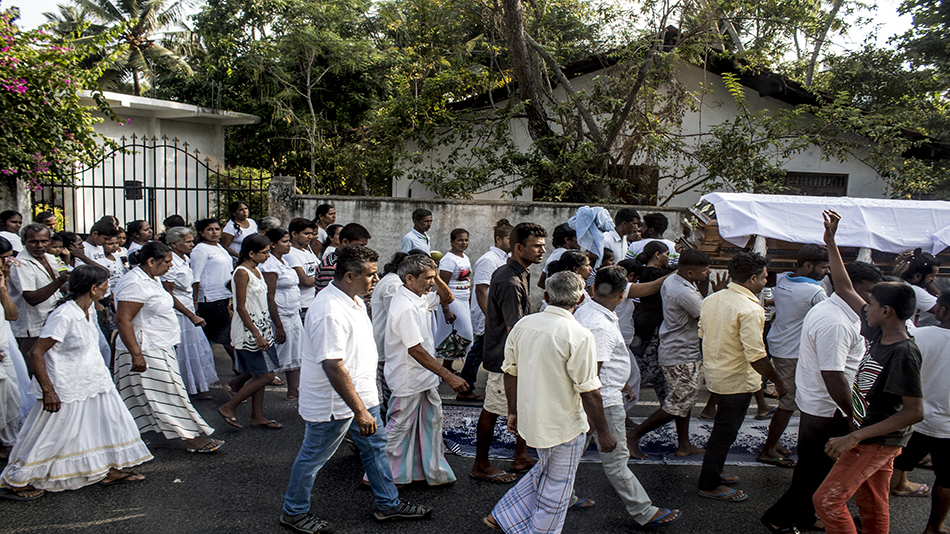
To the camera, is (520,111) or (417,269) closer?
(417,269)

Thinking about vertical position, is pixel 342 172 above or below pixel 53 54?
below

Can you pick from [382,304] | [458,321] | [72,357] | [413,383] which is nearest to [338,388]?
[413,383]

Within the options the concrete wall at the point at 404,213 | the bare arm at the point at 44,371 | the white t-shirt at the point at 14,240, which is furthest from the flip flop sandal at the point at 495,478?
the concrete wall at the point at 404,213

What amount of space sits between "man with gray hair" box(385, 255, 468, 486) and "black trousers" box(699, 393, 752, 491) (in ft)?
5.47

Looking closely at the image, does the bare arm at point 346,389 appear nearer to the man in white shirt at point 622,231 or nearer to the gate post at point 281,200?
the man in white shirt at point 622,231

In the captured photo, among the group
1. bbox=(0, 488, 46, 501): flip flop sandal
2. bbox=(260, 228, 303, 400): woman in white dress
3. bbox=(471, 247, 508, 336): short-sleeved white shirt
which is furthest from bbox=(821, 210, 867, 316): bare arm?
bbox=(0, 488, 46, 501): flip flop sandal

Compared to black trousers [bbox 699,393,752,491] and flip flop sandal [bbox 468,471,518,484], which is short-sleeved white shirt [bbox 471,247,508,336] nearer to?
flip flop sandal [bbox 468,471,518,484]

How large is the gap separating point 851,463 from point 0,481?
498 cm

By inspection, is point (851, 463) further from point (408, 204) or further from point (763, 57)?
point (763, 57)

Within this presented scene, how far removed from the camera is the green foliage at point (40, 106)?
334 inches

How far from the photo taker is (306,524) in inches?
149

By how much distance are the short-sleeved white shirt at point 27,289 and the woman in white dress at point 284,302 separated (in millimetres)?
1856

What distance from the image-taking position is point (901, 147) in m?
11.1

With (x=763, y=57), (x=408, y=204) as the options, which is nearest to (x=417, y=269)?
(x=408, y=204)
